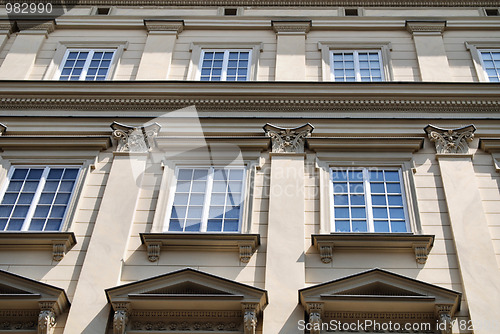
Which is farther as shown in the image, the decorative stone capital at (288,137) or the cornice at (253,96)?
the cornice at (253,96)

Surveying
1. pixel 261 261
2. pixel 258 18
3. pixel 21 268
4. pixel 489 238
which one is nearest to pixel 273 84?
pixel 258 18

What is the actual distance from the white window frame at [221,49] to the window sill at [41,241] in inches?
257

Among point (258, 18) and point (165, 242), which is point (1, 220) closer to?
point (165, 242)

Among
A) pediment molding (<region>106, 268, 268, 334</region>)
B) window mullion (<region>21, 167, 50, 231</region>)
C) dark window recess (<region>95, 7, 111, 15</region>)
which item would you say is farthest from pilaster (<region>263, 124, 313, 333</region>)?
dark window recess (<region>95, 7, 111, 15</region>)

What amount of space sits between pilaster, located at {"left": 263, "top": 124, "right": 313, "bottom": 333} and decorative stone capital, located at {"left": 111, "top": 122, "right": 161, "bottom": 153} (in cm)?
296

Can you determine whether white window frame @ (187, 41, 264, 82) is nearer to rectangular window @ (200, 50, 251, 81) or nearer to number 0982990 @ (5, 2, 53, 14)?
rectangular window @ (200, 50, 251, 81)

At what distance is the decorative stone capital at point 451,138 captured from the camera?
1553 cm

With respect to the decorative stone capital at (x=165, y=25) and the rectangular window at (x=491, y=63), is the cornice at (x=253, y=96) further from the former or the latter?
the decorative stone capital at (x=165, y=25)

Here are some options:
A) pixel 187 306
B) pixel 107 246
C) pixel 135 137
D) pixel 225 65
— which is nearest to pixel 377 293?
pixel 187 306

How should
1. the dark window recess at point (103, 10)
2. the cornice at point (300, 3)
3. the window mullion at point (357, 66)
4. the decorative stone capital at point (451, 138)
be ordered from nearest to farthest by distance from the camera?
1. the decorative stone capital at point (451, 138)
2. the window mullion at point (357, 66)
3. the cornice at point (300, 3)
4. the dark window recess at point (103, 10)

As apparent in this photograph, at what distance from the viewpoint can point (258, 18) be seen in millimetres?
20344

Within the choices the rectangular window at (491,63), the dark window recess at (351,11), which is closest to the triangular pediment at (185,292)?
the rectangular window at (491,63)

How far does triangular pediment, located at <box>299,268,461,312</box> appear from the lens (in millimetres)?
12117

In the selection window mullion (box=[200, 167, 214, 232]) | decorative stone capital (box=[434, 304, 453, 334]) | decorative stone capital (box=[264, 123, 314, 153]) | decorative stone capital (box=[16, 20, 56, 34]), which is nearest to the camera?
decorative stone capital (box=[434, 304, 453, 334])
